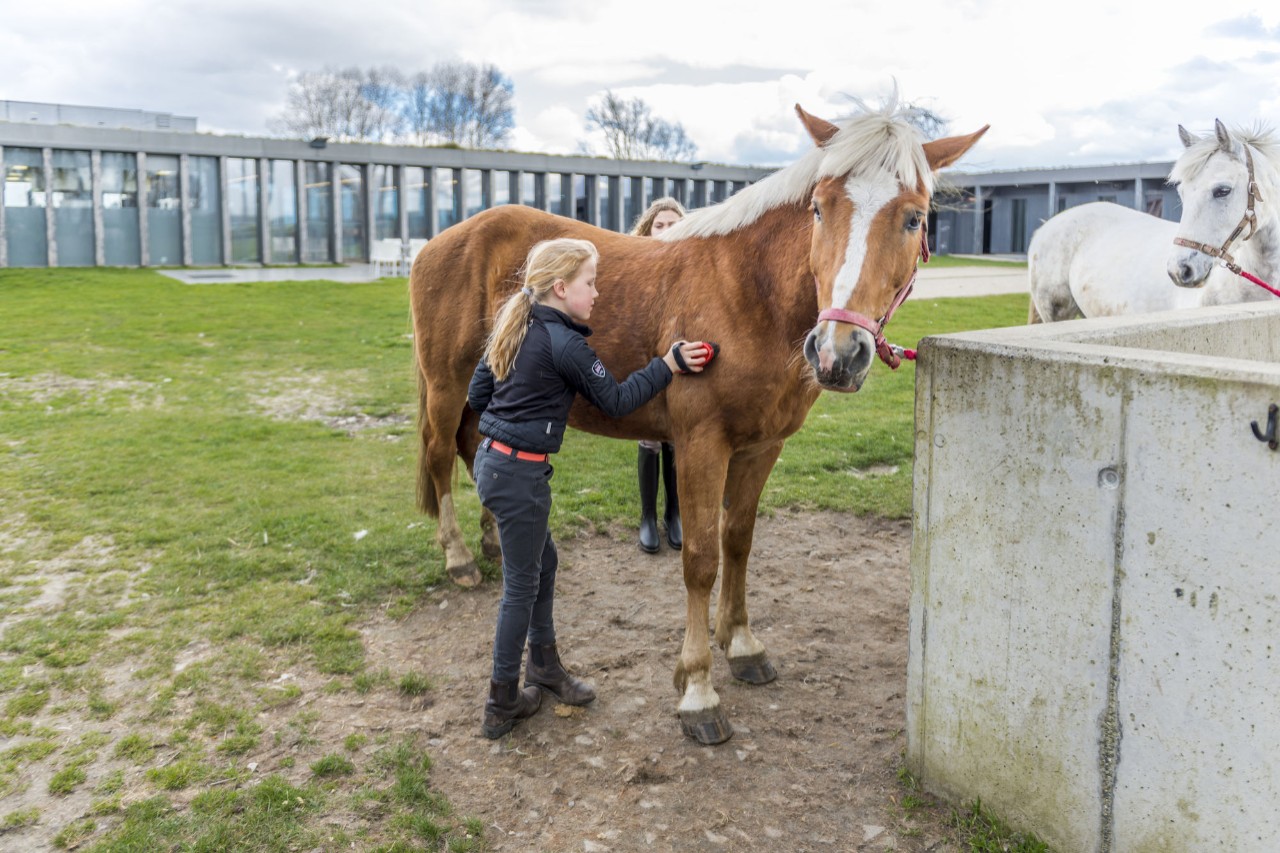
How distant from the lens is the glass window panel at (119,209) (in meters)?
A: 27.4

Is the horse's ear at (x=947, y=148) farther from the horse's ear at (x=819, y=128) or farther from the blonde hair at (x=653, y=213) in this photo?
the blonde hair at (x=653, y=213)

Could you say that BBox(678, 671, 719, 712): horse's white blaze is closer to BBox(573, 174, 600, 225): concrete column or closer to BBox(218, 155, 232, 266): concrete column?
BBox(218, 155, 232, 266): concrete column

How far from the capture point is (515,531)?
350 centimetres

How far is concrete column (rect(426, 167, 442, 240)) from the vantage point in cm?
3281

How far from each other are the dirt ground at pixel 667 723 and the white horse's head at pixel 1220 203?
281 cm

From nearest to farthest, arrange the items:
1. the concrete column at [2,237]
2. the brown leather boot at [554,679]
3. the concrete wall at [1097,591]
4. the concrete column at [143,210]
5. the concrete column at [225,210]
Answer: the concrete wall at [1097,591], the brown leather boot at [554,679], the concrete column at [2,237], the concrete column at [143,210], the concrete column at [225,210]

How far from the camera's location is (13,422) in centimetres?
880

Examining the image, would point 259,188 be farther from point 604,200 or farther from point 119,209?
point 604,200

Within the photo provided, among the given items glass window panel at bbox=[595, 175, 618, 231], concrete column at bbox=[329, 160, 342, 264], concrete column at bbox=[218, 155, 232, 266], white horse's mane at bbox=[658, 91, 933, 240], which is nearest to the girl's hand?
white horse's mane at bbox=[658, 91, 933, 240]

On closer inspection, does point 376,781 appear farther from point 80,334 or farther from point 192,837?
point 80,334

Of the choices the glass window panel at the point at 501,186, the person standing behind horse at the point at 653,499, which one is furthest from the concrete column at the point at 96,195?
Answer: the person standing behind horse at the point at 653,499

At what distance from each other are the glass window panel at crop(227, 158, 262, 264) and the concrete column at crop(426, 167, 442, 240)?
5.81 metres

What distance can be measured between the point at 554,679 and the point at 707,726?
28.1 inches

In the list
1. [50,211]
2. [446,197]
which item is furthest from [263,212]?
[446,197]
